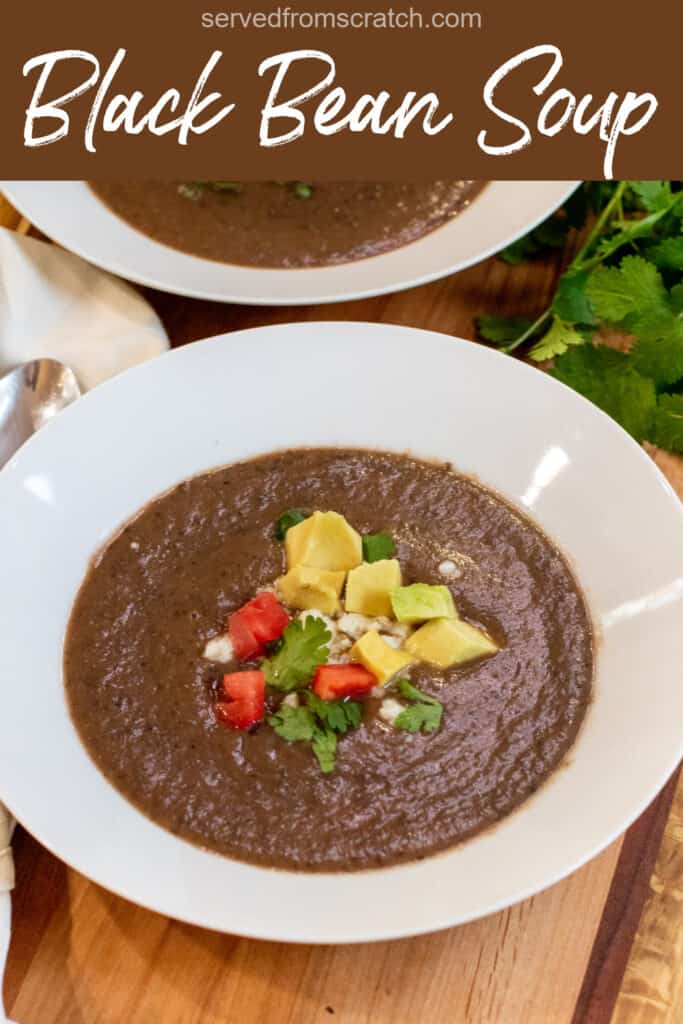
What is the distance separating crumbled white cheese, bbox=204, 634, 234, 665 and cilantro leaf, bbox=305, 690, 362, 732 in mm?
246

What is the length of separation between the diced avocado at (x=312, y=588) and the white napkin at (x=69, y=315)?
1.12 m

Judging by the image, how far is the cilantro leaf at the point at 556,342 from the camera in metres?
3.73

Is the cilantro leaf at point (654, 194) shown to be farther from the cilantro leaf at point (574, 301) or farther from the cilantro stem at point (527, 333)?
the cilantro stem at point (527, 333)

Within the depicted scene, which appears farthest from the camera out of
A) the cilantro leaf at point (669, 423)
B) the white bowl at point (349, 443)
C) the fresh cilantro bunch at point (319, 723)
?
the cilantro leaf at point (669, 423)

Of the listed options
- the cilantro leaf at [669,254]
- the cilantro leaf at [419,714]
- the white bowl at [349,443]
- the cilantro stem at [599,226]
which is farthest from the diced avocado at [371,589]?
the cilantro leaf at [669,254]

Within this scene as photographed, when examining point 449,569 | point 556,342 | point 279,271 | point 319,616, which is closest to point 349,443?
point 449,569

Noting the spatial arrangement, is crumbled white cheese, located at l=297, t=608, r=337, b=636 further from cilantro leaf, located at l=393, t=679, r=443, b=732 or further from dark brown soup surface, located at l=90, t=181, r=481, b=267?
dark brown soup surface, located at l=90, t=181, r=481, b=267

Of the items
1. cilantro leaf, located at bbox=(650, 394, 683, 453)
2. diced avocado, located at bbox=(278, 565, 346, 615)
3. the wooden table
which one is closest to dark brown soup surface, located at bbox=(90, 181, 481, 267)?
cilantro leaf, located at bbox=(650, 394, 683, 453)

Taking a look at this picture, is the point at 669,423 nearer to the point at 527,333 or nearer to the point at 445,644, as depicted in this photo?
the point at 527,333

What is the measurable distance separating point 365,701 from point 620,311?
1540 mm

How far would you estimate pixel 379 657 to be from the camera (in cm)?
276

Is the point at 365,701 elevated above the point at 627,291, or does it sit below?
below

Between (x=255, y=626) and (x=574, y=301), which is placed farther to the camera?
(x=574, y=301)

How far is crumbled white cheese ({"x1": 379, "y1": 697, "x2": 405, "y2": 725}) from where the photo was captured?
271cm
